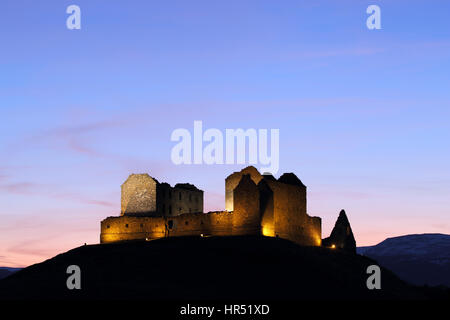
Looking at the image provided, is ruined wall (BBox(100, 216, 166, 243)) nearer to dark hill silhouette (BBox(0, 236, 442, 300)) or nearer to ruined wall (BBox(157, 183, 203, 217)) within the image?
dark hill silhouette (BBox(0, 236, 442, 300))

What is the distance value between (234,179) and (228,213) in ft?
35.0

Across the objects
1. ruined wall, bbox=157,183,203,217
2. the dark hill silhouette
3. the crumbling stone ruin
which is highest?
ruined wall, bbox=157,183,203,217

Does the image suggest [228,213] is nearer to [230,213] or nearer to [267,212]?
[230,213]

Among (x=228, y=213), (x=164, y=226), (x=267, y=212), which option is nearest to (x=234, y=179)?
(x=228, y=213)

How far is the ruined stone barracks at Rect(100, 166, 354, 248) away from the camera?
99.6 m

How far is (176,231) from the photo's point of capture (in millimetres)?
106625

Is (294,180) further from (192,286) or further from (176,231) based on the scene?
(192,286)

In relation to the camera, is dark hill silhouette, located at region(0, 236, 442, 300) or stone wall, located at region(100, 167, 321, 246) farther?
stone wall, located at region(100, 167, 321, 246)

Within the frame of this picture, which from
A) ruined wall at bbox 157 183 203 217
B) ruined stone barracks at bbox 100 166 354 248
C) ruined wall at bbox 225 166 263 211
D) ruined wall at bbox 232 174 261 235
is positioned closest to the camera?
ruined wall at bbox 232 174 261 235

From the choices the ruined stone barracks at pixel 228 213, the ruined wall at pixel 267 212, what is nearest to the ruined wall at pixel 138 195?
the ruined stone barracks at pixel 228 213

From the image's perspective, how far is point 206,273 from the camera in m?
85.6

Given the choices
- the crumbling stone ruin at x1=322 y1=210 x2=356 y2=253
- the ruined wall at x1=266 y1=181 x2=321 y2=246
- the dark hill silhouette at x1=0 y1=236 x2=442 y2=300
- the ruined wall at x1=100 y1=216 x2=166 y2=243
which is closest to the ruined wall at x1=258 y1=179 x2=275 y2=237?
the ruined wall at x1=266 y1=181 x2=321 y2=246
